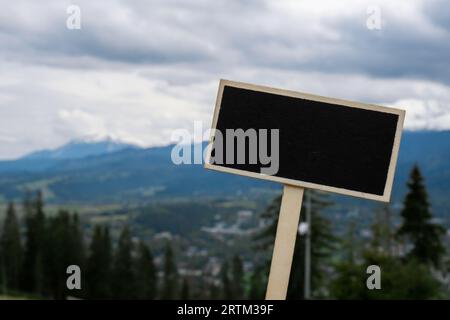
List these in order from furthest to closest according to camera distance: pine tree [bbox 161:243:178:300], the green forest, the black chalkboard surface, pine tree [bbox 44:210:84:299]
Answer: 1. pine tree [bbox 161:243:178:300]
2. pine tree [bbox 44:210:84:299]
3. the green forest
4. the black chalkboard surface

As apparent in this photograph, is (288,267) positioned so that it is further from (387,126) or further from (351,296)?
(351,296)

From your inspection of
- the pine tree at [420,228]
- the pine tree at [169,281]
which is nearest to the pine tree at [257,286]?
the pine tree at [169,281]

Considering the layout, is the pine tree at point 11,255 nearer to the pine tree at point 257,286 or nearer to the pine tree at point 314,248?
the pine tree at point 257,286

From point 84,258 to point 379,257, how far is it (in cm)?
4481

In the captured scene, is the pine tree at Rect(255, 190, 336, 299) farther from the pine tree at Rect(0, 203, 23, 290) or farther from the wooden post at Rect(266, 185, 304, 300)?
the wooden post at Rect(266, 185, 304, 300)

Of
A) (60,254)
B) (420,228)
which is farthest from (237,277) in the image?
(420,228)

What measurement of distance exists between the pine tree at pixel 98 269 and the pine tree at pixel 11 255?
24.7 ft

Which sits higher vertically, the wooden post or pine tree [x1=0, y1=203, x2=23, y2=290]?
the wooden post

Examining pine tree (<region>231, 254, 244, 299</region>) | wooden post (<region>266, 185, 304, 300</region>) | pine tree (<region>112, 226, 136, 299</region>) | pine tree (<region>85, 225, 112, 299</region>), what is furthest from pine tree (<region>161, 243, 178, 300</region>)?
wooden post (<region>266, 185, 304, 300</region>)

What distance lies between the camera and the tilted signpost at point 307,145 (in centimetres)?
684

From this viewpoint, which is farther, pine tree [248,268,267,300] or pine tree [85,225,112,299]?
pine tree [248,268,267,300]

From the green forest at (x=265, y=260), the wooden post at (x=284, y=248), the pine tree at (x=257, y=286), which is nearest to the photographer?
the wooden post at (x=284, y=248)

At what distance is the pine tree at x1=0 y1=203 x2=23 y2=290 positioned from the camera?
88.4m
